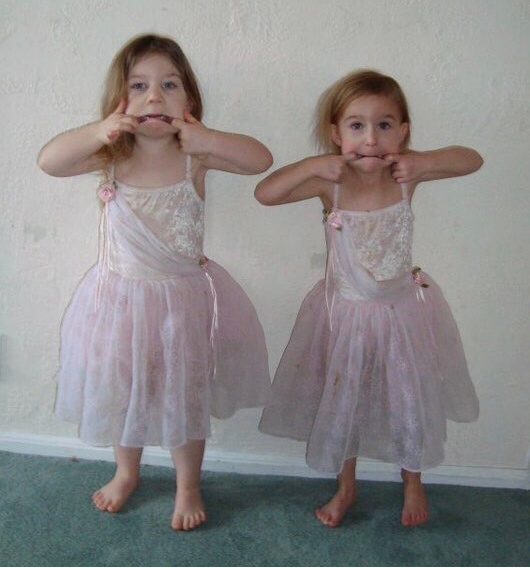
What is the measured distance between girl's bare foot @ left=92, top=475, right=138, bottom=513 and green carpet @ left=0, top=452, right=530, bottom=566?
0.06 ft

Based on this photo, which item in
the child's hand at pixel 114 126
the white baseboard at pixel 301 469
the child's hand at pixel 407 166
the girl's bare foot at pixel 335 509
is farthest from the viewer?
the white baseboard at pixel 301 469

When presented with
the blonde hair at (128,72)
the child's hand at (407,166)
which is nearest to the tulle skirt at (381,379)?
the child's hand at (407,166)

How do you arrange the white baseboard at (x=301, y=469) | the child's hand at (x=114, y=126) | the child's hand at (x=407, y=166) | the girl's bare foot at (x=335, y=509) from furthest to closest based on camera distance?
the white baseboard at (x=301, y=469), the girl's bare foot at (x=335, y=509), the child's hand at (x=407, y=166), the child's hand at (x=114, y=126)

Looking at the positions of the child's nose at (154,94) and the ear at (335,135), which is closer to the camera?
the child's nose at (154,94)

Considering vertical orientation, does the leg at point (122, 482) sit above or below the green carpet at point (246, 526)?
above

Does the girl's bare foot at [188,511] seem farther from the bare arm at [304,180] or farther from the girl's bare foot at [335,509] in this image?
the bare arm at [304,180]

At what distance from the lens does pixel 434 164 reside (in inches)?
40.9

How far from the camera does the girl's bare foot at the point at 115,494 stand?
113cm

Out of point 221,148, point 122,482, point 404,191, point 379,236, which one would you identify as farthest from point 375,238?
point 122,482

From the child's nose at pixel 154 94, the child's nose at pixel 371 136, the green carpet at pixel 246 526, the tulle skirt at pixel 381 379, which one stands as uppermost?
the child's nose at pixel 154 94

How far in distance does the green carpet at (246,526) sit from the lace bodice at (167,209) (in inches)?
22.4

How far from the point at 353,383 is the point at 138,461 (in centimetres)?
51

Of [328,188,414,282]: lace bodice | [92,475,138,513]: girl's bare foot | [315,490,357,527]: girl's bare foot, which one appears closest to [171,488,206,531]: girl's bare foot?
[92,475,138,513]: girl's bare foot

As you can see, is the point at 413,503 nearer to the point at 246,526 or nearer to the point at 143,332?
the point at 246,526
